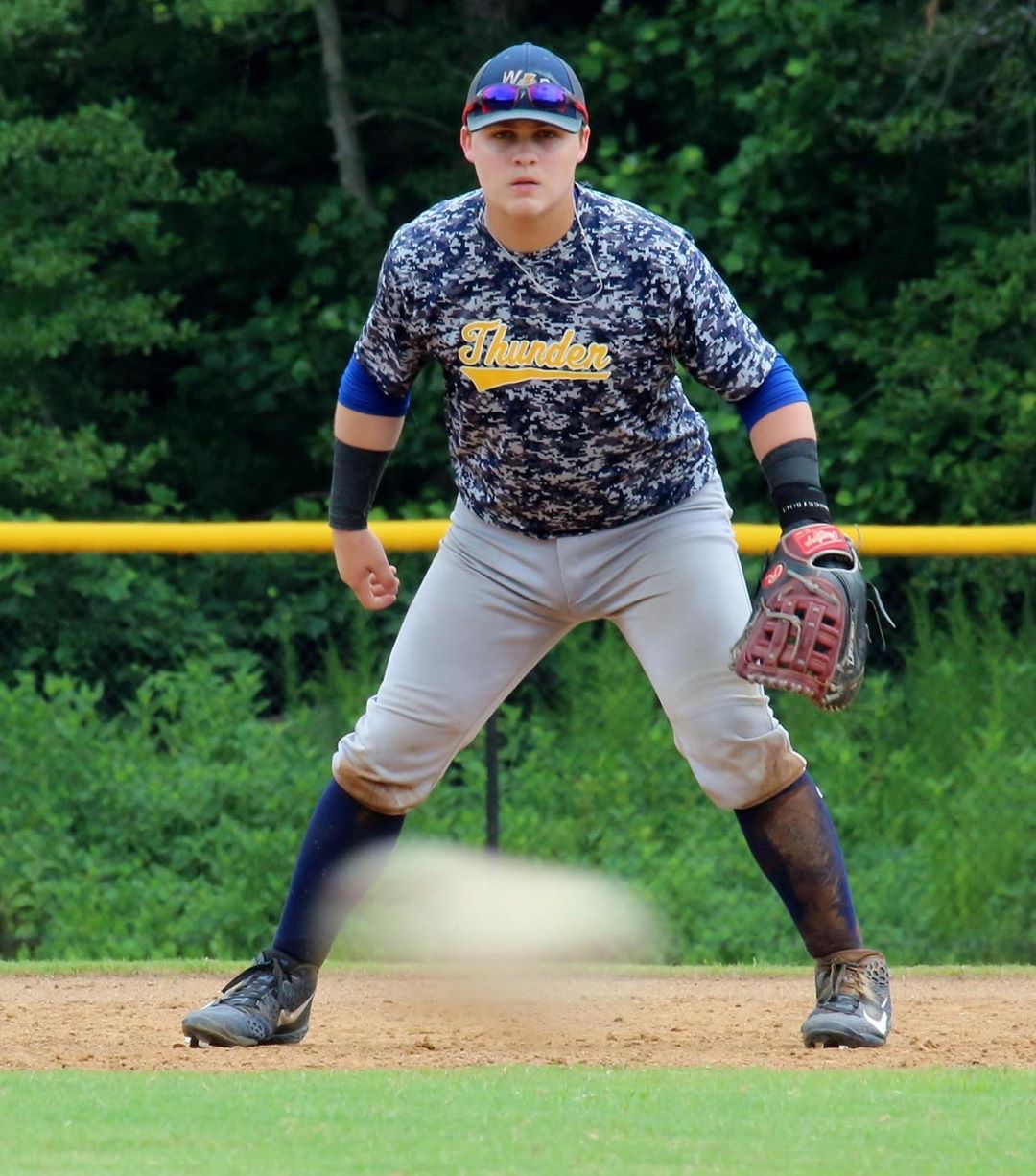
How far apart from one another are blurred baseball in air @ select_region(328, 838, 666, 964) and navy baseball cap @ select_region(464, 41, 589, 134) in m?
3.33

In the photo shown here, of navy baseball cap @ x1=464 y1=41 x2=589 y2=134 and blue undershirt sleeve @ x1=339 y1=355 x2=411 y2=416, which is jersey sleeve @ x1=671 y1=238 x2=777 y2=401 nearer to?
navy baseball cap @ x1=464 y1=41 x2=589 y2=134

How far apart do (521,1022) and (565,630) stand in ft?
3.94

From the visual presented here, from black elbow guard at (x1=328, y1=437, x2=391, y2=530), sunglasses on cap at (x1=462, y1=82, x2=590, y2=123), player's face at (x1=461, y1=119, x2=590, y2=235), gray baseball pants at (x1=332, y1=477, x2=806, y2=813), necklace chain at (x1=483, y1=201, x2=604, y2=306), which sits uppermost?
sunglasses on cap at (x1=462, y1=82, x2=590, y2=123)

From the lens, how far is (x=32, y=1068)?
433 centimetres

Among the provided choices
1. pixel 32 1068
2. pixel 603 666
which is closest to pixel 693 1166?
pixel 32 1068

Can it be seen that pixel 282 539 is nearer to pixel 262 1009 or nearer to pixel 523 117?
pixel 262 1009

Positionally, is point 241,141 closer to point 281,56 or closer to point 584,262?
point 281,56

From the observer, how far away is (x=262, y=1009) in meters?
4.57

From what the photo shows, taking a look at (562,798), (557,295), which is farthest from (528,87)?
(562,798)

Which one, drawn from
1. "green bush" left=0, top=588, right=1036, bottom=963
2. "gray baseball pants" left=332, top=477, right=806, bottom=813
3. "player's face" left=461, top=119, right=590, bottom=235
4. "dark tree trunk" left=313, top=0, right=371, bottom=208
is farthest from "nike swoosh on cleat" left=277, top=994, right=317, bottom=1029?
"dark tree trunk" left=313, top=0, right=371, bottom=208

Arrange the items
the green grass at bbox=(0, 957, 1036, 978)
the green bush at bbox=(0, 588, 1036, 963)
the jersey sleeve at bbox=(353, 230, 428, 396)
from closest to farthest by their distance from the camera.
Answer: the jersey sleeve at bbox=(353, 230, 428, 396) < the green grass at bbox=(0, 957, 1036, 978) < the green bush at bbox=(0, 588, 1036, 963)

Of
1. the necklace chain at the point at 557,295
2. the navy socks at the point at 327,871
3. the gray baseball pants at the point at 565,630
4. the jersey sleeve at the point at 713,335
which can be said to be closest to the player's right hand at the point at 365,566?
the gray baseball pants at the point at 565,630

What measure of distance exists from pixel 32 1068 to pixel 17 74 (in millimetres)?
9223

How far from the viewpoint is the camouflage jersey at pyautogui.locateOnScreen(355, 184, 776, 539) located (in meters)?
4.27
